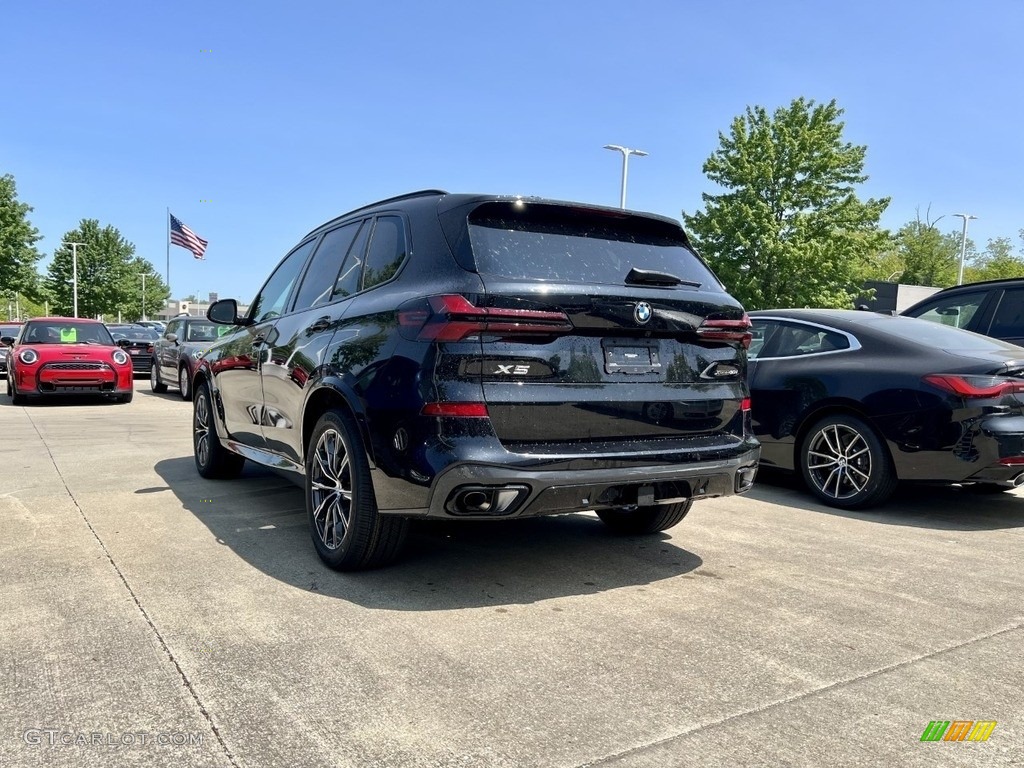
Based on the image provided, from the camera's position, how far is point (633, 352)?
376 cm

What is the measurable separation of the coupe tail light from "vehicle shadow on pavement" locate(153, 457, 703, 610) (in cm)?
198

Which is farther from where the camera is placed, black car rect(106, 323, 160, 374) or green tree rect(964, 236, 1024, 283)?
green tree rect(964, 236, 1024, 283)

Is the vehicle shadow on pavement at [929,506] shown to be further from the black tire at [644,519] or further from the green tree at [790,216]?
the green tree at [790,216]

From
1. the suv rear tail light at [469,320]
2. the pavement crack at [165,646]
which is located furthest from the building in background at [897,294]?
the pavement crack at [165,646]

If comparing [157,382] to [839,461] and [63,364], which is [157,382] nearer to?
[63,364]

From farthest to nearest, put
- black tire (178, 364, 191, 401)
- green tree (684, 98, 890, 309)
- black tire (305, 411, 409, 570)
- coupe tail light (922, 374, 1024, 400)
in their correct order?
green tree (684, 98, 890, 309) < black tire (178, 364, 191, 401) < coupe tail light (922, 374, 1024, 400) < black tire (305, 411, 409, 570)

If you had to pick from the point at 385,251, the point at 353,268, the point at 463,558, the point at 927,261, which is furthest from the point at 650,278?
the point at 927,261

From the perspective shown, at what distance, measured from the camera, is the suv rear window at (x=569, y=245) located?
3.64 m

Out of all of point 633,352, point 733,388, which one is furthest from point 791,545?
point 633,352

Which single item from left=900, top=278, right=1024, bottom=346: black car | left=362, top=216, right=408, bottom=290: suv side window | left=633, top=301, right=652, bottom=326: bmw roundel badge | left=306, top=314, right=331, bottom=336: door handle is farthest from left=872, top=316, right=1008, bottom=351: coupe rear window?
left=306, top=314, right=331, bottom=336: door handle

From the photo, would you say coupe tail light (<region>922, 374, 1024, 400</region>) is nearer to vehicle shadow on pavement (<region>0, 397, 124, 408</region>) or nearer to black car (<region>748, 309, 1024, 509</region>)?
black car (<region>748, 309, 1024, 509</region>)

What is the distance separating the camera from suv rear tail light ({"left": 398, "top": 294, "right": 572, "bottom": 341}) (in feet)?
11.1

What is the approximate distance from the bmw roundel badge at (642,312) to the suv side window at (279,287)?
8.11 ft

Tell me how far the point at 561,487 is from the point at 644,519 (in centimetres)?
160
